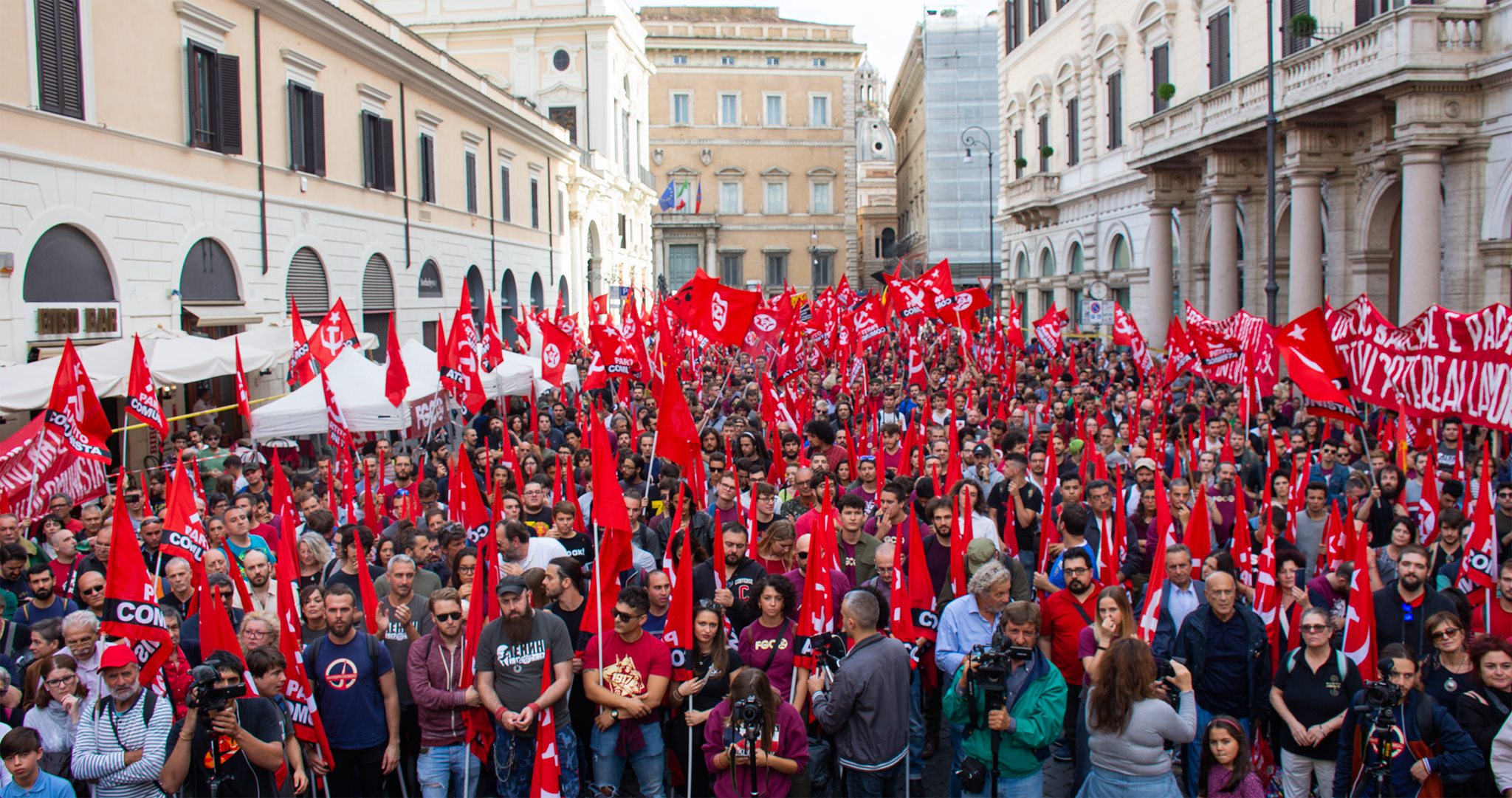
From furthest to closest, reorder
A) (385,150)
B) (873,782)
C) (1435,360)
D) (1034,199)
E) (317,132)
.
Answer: (1034,199)
(385,150)
(317,132)
(1435,360)
(873,782)

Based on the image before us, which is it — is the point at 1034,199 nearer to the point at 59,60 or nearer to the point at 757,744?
the point at 59,60

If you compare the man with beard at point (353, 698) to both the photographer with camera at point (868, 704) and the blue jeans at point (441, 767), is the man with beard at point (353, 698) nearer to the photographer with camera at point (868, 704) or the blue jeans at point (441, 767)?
the blue jeans at point (441, 767)

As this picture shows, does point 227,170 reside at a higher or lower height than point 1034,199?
lower

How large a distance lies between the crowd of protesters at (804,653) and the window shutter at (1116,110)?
22661 millimetres

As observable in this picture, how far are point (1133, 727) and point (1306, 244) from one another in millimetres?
18445

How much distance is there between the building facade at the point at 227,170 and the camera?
15086 millimetres

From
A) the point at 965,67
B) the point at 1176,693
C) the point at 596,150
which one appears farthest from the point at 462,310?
the point at 965,67

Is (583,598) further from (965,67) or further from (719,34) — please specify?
(719,34)

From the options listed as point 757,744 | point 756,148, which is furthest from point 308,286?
point 756,148

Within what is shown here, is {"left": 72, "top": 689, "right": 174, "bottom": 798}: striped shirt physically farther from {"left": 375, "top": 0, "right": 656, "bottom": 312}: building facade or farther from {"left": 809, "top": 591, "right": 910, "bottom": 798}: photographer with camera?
{"left": 375, "top": 0, "right": 656, "bottom": 312}: building facade

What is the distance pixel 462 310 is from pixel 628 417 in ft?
7.88

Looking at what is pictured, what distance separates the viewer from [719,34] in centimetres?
6856

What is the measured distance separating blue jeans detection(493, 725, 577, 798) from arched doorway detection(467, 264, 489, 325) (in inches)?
1050

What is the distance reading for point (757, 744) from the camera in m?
5.47
